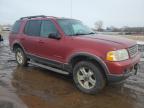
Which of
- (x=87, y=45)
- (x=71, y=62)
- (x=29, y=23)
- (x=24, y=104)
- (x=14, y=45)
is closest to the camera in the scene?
(x=24, y=104)

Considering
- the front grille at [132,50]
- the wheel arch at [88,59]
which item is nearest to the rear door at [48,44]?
the wheel arch at [88,59]

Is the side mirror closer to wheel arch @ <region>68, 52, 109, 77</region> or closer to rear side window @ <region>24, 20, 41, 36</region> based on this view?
wheel arch @ <region>68, 52, 109, 77</region>

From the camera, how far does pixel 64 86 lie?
5.83 metres

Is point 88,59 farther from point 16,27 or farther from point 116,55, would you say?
point 16,27

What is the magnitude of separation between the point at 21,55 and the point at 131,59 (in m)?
4.50

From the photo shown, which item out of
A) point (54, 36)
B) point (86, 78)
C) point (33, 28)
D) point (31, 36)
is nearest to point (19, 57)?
point (31, 36)

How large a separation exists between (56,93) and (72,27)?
2.14 meters

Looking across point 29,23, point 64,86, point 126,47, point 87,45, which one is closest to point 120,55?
point 126,47

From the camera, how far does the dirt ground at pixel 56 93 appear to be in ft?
15.0

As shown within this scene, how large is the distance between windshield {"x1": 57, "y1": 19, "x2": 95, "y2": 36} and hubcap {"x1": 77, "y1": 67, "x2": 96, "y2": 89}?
4.00 ft

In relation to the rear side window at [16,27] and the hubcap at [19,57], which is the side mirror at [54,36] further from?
the rear side window at [16,27]

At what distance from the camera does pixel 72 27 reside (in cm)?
630

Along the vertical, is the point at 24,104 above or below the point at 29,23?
below

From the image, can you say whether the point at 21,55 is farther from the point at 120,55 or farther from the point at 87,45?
the point at 120,55
